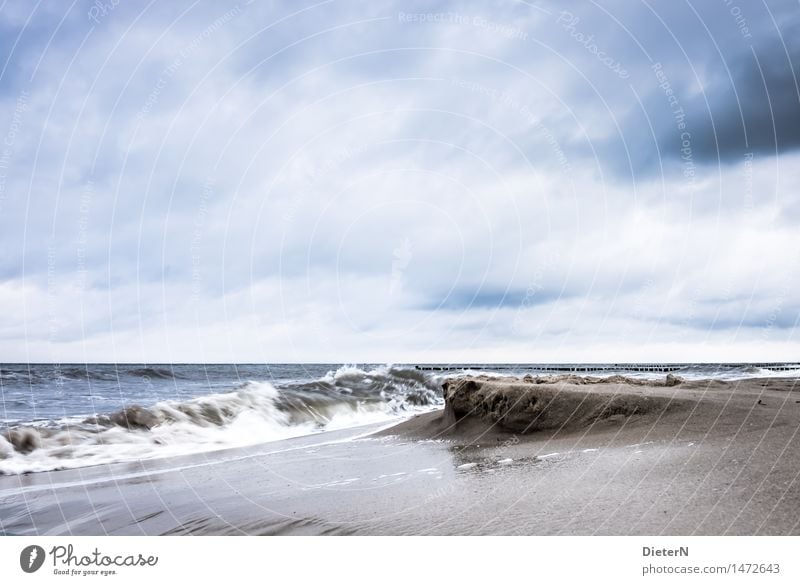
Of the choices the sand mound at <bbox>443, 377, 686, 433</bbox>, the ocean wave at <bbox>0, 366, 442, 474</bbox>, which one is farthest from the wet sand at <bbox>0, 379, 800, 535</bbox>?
the ocean wave at <bbox>0, 366, 442, 474</bbox>

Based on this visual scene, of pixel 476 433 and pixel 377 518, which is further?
pixel 476 433

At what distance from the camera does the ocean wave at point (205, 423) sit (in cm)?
934

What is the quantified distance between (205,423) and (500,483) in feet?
32.1

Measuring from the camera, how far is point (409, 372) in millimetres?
25000

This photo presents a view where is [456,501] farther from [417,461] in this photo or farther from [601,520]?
[417,461]

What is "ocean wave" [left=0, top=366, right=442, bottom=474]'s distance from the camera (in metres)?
9.34

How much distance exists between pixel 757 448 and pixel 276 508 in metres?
4.26

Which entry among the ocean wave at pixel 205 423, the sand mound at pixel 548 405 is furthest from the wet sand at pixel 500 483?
the ocean wave at pixel 205 423

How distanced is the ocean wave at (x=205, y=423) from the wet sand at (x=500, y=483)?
135 cm

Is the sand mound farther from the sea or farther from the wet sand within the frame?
the sea

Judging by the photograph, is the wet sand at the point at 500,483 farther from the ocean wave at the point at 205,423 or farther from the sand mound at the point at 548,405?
the ocean wave at the point at 205,423

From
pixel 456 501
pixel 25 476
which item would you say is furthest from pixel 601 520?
pixel 25 476

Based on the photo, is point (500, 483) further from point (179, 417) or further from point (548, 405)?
point (179, 417)
